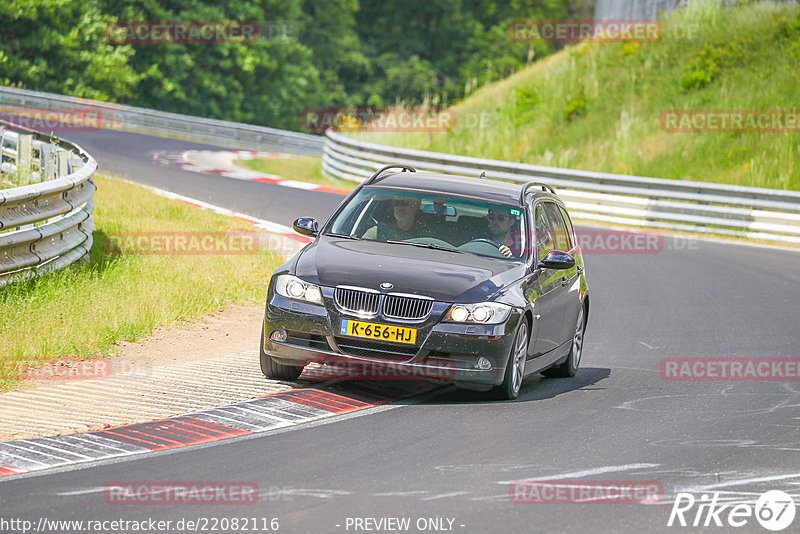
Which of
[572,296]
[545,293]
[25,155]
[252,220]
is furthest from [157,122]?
[545,293]

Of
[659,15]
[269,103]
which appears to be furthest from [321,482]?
[269,103]

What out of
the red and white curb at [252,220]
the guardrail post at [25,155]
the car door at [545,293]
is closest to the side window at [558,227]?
the car door at [545,293]

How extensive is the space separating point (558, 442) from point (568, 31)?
6831cm

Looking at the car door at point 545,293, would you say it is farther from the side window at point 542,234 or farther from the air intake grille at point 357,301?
the air intake grille at point 357,301

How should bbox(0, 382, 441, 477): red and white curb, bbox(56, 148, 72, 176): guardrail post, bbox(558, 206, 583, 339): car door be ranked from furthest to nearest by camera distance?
1. bbox(56, 148, 72, 176): guardrail post
2. bbox(558, 206, 583, 339): car door
3. bbox(0, 382, 441, 477): red and white curb

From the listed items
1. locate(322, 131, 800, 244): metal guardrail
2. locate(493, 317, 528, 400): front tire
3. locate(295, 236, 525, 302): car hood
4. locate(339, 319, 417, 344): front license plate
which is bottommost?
locate(322, 131, 800, 244): metal guardrail

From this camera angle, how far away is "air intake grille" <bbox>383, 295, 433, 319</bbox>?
8.62 meters

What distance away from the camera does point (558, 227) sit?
1112cm

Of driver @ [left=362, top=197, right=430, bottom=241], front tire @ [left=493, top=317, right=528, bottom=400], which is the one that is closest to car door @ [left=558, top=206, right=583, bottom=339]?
front tire @ [left=493, top=317, right=528, bottom=400]

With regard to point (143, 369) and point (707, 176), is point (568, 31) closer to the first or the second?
point (707, 176)

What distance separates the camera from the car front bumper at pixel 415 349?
8586 millimetres

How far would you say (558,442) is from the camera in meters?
7.80

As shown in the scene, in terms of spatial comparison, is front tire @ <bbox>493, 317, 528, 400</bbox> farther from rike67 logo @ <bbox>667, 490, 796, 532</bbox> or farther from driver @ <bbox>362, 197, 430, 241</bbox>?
rike67 logo @ <bbox>667, 490, 796, 532</bbox>

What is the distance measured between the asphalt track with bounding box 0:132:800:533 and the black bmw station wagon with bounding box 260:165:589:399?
43 centimetres
